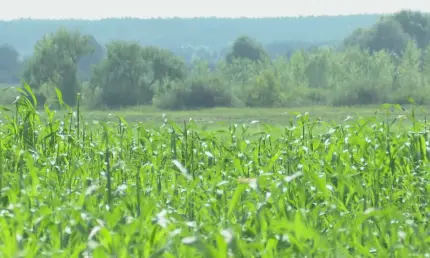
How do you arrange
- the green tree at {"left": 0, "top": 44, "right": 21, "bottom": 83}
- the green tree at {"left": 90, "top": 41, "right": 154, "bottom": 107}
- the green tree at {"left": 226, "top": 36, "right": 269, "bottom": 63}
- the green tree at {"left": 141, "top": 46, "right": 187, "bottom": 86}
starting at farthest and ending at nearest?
the green tree at {"left": 0, "top": 44, "right": 21, "bottom": 83}, the green tree at {"left": 226, "top": 36, "right": 269, "bottom": 63}, the green tree at {"left": 141, "top": 46, "right": 187, "bottom": 86}, the green tree at {"left": 90, "top": 41, "right": 154, "bottom": 107}

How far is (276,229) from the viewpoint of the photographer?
488cm

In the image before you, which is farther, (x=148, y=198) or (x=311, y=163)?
(x=311, y=163)

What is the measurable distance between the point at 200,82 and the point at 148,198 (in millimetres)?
62522

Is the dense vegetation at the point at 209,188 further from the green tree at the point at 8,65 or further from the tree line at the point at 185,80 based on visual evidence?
the green tree at the point at 8,65

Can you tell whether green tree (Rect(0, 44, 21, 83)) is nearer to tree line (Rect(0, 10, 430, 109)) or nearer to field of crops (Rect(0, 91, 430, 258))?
tree line (Rect(0, 10, 430, 109))

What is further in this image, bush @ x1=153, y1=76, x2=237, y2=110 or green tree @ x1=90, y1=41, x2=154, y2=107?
green tree @ x1=90, y1=41, x2=154, y2=107

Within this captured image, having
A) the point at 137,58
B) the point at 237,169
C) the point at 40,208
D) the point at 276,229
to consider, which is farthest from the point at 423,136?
the point at 137,58

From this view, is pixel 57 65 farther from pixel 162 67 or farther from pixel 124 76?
pixel 162 67

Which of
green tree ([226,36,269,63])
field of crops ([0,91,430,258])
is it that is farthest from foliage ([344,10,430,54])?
field of crops ([0,91,430,258])

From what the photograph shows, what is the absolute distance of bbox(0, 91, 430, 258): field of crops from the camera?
4500 mm

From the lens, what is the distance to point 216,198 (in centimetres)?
614

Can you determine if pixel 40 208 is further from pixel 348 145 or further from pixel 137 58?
pixel 137 58

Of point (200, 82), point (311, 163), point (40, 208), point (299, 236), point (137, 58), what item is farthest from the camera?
Answer: point (137, 58)

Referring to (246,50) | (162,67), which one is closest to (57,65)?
(162,67)
